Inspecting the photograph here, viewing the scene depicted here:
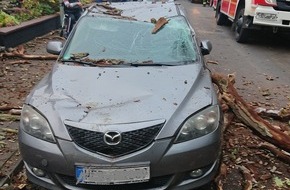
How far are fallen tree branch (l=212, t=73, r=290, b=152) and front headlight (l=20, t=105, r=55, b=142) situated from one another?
236 centimetres

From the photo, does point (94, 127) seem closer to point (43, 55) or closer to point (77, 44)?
point (77, 44)

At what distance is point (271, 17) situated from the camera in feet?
31.4

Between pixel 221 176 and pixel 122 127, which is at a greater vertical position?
pixel 122 127

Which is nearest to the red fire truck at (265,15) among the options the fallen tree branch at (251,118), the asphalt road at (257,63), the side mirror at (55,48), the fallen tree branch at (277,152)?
the asphalt road at (257,63)

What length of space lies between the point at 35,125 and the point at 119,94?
0.75 m

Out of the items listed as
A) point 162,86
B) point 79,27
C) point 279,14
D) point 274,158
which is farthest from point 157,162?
point 279,14

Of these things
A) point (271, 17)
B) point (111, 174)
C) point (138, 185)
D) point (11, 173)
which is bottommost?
point (271, 17)

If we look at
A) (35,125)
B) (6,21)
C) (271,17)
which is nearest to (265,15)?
(271,17)

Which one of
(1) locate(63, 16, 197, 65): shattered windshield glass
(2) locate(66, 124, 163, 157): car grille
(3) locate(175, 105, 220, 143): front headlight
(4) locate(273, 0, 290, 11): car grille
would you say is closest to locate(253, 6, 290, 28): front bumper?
(4) locate(273, 0, 290, 11): car grille

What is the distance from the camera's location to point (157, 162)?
2.84m

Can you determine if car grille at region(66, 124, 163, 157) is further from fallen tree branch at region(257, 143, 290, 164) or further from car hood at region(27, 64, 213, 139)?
fallen tree branch at region(257, 143, 290, 164)

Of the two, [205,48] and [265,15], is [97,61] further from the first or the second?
[265,15]

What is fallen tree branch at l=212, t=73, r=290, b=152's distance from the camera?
13.4 ft

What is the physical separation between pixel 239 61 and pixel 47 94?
6338 mm
